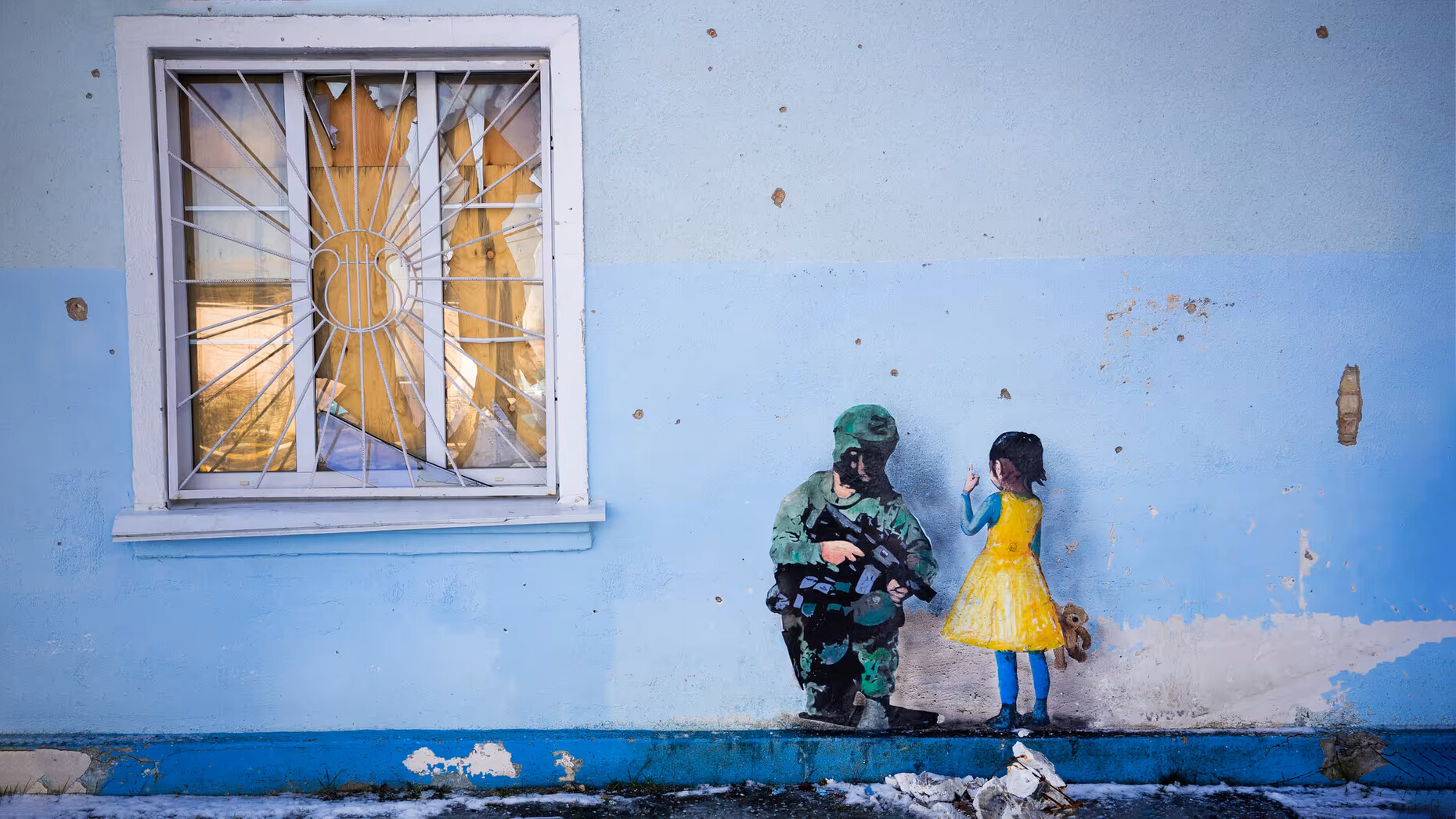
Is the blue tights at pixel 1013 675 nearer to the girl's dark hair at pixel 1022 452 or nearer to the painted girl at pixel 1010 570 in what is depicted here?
the painted girl at pixel 1010 570

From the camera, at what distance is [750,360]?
8.89ft

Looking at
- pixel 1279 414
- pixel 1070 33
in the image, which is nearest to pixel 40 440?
pixel 1070 33

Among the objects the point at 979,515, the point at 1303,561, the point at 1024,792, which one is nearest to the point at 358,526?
the point at 979,515

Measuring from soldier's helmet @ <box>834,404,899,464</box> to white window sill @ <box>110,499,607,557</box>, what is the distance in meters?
0.80

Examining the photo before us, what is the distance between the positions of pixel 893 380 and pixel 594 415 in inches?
38.0

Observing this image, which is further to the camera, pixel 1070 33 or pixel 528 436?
pixel 528 436

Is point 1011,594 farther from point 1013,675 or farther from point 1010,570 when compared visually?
point 1013,675

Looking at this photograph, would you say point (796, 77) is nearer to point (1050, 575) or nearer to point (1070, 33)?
point (1070, 33)

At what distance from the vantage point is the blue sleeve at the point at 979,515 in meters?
2.73

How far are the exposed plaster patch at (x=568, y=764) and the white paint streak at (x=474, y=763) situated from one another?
0.43ft

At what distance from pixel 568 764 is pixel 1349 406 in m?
2.79

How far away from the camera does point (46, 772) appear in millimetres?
2695

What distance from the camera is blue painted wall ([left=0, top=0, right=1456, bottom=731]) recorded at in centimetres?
265

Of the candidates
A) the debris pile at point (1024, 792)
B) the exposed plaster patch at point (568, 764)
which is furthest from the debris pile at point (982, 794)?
the exposed plaster patch at point (568, 764)
